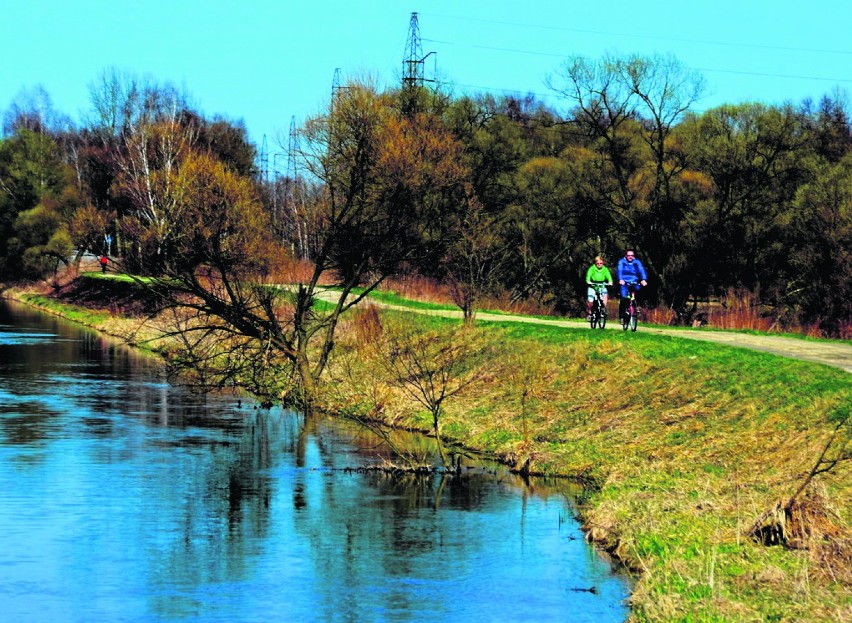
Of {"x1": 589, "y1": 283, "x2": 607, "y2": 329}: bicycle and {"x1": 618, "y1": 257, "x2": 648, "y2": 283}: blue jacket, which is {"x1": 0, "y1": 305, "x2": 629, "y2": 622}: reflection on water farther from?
{"x1": 589, "y1": 283, "x2": 607, "y2": 329}: bicycle

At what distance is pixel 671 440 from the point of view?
20219mm

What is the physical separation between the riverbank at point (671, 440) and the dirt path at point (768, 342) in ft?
3.70

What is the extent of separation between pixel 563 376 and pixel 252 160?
76.2 metres

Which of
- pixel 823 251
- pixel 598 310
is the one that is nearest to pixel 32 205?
pixel 823 251

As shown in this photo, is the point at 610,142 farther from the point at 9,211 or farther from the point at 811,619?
the point at 9,211

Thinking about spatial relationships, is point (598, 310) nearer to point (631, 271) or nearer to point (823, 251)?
point (631, 271)

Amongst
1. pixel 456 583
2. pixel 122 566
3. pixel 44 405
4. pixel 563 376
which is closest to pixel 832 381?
pixel 563 376

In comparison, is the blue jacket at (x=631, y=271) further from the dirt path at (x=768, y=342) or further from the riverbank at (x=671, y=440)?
the dirt path at (x=768, y=342)

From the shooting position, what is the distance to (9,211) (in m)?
90.4

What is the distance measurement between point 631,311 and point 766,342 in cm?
326

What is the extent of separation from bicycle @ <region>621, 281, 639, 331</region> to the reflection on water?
7963 millimetres

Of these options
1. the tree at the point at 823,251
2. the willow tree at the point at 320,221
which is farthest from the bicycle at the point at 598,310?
the tree at the point at 823,251

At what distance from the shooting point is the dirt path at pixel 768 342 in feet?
81.3

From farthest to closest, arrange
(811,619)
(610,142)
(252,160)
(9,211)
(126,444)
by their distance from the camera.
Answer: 1. (252,160)
2. (9,211)
3. (610,142)
4. (126,444)
5. (811,619)
